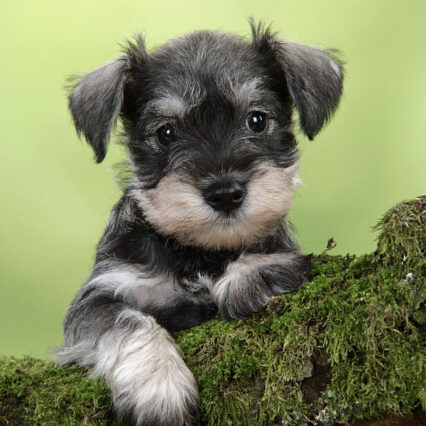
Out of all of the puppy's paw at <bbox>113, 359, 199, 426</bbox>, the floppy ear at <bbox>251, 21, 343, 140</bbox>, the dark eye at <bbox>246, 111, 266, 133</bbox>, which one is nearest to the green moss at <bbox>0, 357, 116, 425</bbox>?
the puppy's paw at <bbox>113, 359, 199, 426</bbox>

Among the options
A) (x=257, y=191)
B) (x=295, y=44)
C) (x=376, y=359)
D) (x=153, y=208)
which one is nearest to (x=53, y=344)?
(x=153, y=208)

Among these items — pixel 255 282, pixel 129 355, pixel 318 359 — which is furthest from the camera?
pixel 255 282

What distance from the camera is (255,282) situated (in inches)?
132

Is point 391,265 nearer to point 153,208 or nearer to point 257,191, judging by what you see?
point 257,191

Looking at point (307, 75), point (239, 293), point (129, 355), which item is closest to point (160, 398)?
point (129, 355)

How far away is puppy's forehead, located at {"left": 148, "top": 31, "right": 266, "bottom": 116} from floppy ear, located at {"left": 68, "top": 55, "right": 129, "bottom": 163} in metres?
0.24

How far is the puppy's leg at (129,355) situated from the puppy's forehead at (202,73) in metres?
1.20

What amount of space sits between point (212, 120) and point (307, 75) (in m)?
0.83

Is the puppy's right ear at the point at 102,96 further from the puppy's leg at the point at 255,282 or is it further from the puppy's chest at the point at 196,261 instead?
the puppy's leg at the point at 255,282

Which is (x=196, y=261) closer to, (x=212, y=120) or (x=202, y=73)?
(x=212, y=120)

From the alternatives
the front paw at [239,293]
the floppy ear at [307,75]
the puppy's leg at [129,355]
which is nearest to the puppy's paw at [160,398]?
the puppy's leg at [129,355]

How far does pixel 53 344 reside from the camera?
4137 millimetres

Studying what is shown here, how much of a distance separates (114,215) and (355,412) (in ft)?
7.66

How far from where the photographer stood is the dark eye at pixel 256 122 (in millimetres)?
3883
